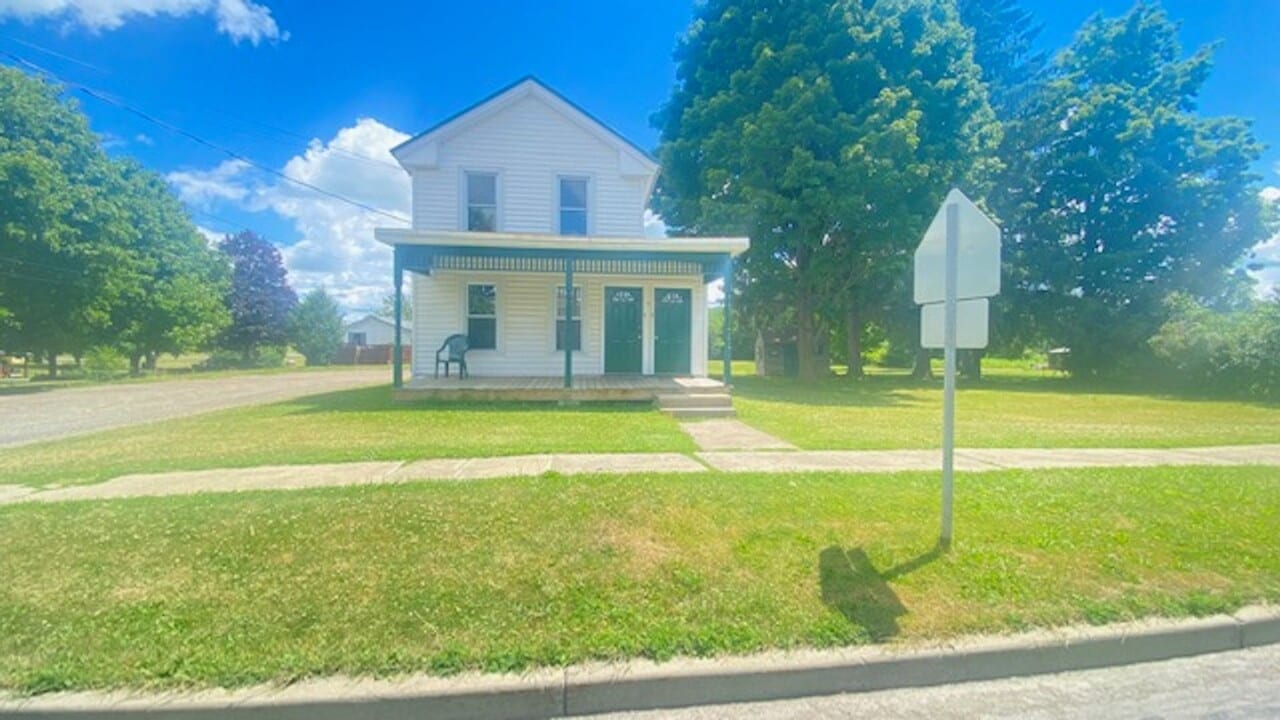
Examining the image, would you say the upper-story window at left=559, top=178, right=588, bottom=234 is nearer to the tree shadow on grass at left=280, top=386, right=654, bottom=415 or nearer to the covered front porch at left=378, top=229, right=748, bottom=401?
the covered front porch at left=378, top=229, right=748, bottom=401

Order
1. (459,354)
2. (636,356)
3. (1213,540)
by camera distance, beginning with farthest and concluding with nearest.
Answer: (636,356)
(459,354)
(1213,540)

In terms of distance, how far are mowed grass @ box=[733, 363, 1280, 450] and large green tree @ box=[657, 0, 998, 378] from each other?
4922 mm

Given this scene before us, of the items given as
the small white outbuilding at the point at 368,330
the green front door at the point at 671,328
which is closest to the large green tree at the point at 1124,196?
the green front door at the point at 671,328

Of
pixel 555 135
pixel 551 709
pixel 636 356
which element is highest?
pixel 555 135

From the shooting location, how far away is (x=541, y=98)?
45.1 ft

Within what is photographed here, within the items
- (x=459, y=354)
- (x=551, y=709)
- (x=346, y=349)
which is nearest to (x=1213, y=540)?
(x=551, y=709)

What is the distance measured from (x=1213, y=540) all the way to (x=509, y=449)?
6.62 m

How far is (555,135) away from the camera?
45.4ft

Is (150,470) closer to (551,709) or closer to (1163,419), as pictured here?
(551,709)

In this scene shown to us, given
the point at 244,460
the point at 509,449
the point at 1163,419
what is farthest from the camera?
the point at 1163,419

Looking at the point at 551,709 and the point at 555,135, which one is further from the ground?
the point at 555,135

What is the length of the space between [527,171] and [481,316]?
13.3 feet

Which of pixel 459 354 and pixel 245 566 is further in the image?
pixel 459 354

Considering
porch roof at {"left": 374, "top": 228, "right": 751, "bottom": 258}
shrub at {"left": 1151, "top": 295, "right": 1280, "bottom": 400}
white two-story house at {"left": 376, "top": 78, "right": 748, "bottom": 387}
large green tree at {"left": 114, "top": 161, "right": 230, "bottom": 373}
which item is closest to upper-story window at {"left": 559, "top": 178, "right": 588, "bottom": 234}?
white two-story house at {"left": 376, "top": 78, "right": 748, "bottom": 387}
